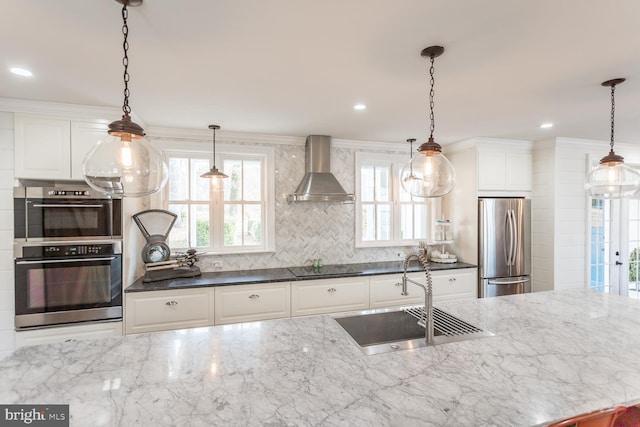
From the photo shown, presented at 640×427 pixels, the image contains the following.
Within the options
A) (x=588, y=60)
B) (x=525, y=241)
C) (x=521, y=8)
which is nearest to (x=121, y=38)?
(x=521, y=8)

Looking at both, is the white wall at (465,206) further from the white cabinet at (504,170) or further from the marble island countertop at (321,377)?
the marble island countertop at (321,377)

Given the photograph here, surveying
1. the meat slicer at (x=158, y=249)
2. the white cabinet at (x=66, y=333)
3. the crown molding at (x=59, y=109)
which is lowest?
the white cabinet at (x=66, y=333)

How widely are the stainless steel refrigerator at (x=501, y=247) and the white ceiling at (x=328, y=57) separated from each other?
1.20 metres

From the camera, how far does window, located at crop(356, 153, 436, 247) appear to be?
13.4 feet

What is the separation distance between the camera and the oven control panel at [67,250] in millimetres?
2457

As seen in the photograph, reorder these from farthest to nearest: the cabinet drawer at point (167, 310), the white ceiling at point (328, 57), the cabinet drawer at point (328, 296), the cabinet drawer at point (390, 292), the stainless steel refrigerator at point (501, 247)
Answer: the stainless steel refrigerator at point (501, 247) → the cabinet drawer at point (390, 292) → the cabinet drawer at point (328, 296) → the cabinet drawer at point (167, 310) → the white ceiling at point (328, 57)

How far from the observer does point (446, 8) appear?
1370 millimetres

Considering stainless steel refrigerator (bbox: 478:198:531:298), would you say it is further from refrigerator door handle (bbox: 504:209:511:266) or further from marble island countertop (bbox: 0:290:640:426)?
marble island countertop (bbox: 0:290:640:426)

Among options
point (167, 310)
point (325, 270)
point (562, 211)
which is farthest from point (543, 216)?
point (167, 310)

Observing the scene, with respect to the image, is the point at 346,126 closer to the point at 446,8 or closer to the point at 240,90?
the point at 240,90

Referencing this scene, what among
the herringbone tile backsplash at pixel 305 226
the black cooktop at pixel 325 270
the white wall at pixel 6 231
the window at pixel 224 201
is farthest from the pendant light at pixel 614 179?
the white wall at pixel 6 231

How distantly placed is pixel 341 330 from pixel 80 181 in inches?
102

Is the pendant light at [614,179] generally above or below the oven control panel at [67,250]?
above

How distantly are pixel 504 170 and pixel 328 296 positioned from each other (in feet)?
9.16
